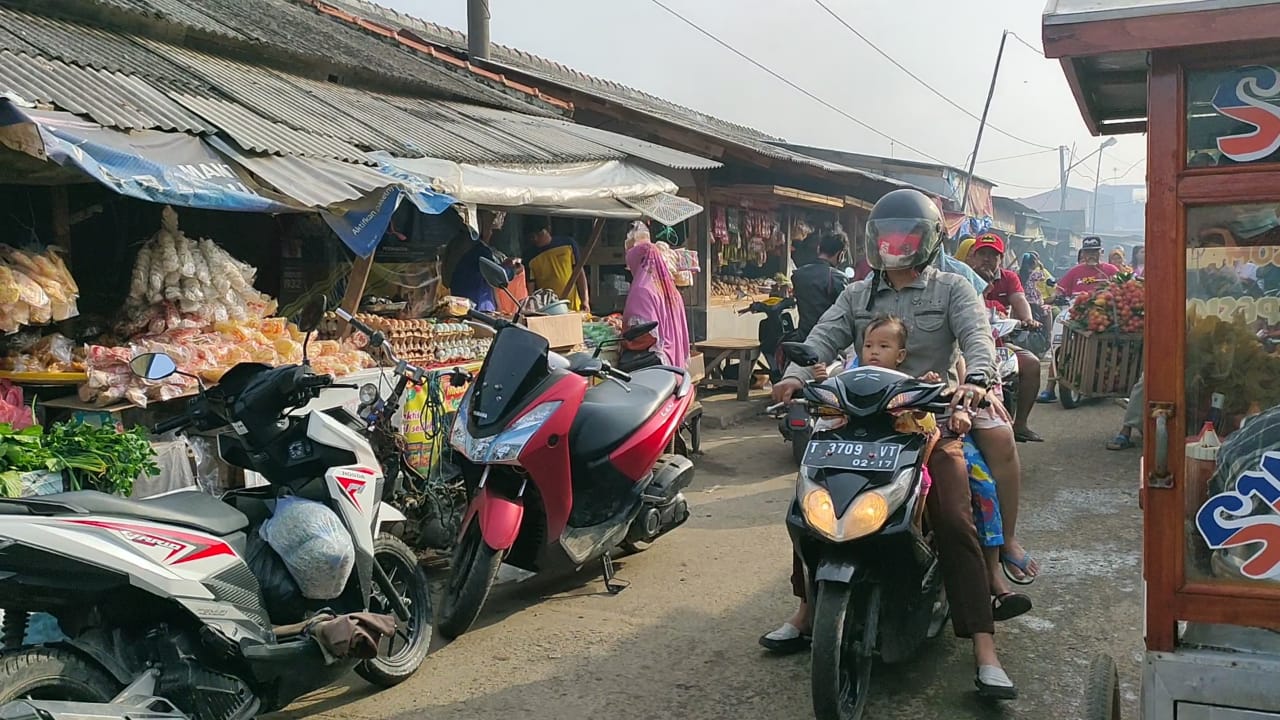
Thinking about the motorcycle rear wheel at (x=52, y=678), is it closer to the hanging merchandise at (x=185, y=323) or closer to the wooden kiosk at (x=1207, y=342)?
the hanging merchandise at (x=185, y=323)

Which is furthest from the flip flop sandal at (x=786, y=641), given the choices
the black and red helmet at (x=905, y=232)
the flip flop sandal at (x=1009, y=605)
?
the black and red helmet at (x=905, y=232)

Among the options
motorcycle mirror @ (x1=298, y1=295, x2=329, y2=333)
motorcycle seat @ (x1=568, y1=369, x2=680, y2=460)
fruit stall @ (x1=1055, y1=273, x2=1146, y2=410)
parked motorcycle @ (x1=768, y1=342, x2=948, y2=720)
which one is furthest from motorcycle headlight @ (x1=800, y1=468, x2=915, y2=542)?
fruit stall @ (x1=1055, y1=273, x2=1146, y2=410)

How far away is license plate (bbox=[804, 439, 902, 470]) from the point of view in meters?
3.35

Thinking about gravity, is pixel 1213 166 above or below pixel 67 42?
below

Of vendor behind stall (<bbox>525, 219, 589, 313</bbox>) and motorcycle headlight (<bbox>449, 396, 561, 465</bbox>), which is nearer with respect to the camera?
motorcycle headlight (<bbox>449, 396, 561, 465</bbox>)

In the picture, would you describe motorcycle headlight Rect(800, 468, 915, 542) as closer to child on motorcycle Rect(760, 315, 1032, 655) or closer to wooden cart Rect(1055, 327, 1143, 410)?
child on motorcycle Rect(760, 315, 1032, 655)

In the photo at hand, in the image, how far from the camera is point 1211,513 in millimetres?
2395

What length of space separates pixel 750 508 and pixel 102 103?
14.7ft

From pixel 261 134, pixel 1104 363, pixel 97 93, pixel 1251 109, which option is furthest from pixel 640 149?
pixel 1251 109

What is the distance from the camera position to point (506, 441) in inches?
170

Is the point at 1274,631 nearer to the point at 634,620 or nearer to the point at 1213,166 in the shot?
the point at 1213,166

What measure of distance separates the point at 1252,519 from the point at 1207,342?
0.43m

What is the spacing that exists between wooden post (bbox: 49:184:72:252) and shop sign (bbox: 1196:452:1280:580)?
5946mm

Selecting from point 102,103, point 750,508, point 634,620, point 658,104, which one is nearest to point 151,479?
point 102,103
